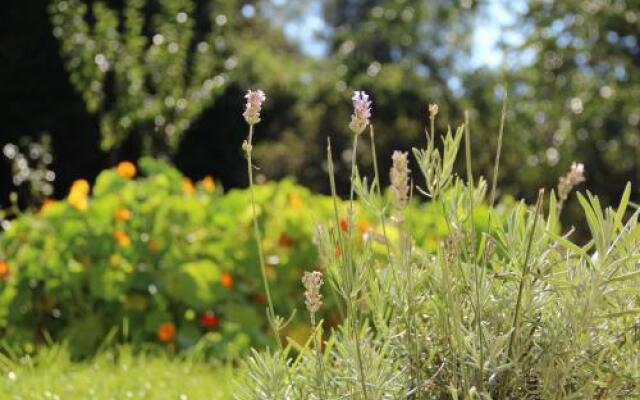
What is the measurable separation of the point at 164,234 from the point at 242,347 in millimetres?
723

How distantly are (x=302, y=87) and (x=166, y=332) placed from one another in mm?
11547

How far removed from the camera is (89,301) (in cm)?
477

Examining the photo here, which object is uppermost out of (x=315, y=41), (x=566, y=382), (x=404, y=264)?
(x=404, y=264)

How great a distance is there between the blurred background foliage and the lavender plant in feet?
22.2

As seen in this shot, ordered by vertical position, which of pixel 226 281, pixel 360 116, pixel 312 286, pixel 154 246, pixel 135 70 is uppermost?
pixel 360 116

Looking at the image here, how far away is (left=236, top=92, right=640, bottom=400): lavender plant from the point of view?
1736mm

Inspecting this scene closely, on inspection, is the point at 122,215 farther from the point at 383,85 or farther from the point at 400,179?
the point at 383,85

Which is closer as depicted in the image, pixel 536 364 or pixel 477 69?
pixel 536 364

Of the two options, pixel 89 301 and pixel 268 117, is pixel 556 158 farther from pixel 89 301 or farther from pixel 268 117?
pixel 89 301

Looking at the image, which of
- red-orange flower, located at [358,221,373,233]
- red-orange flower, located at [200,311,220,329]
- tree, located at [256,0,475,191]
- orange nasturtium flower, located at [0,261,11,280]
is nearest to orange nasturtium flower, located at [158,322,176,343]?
red-orange flower, located at [200,311,220,329]

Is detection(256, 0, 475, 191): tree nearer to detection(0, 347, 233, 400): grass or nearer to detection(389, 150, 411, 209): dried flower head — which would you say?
detection(0, 347, 233, 400): grass

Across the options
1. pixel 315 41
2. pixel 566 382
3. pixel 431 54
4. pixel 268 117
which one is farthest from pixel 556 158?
pixel 315 41

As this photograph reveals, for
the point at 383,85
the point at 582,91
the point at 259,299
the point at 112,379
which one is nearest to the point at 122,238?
the point at 259,299

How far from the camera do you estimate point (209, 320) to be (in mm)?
4672
